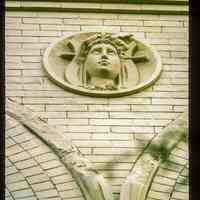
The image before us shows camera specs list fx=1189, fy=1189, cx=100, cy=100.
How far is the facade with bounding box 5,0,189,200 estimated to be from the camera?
30.4 ft

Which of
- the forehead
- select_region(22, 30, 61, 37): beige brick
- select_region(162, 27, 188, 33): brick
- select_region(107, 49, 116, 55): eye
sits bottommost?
select_region(107, 49, 116, 55): eye

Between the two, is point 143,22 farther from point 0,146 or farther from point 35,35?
point 0,146

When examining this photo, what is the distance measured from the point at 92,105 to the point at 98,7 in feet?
3.41

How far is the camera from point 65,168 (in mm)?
9305

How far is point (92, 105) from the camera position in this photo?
975 centimetres

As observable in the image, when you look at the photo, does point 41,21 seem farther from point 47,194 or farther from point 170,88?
point 47,194

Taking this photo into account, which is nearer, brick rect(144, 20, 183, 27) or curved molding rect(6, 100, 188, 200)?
curved molding rect(6, 100, 188, 200)

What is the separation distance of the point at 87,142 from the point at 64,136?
193 mm

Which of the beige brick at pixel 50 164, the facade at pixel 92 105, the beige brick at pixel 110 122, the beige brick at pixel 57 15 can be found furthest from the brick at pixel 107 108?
the beige brick at pixel 57 15

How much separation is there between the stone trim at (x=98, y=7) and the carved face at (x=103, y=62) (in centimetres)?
47

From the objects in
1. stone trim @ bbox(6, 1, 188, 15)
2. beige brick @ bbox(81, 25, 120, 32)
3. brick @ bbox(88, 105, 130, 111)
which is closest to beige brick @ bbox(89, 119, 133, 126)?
brick @ bbox(88, 105, 130, 111)

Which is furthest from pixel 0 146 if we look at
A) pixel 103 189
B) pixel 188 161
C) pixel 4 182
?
pixel 188 161

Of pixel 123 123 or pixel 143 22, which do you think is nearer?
pixel 123 123

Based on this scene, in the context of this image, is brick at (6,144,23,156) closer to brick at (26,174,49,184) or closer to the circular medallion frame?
brick at (26,174,49,184)
